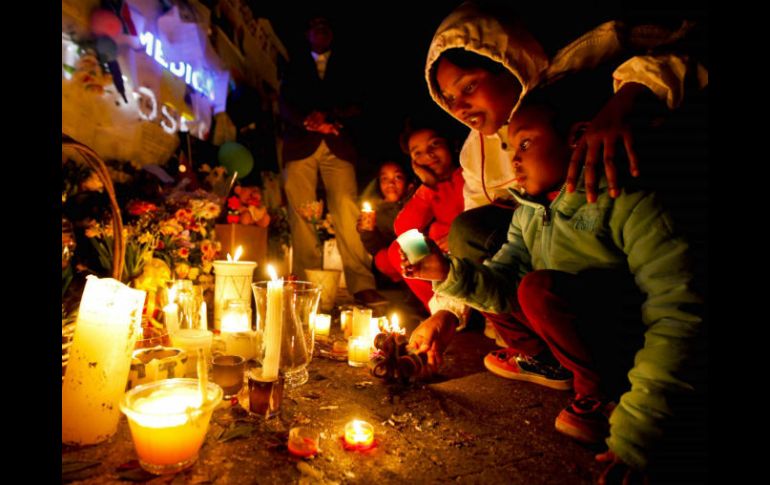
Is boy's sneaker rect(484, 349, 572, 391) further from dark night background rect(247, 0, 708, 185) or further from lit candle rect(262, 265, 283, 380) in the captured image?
dark night background rect(247, 0, 708, 185)

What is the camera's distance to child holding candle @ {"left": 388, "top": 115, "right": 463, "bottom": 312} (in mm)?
3719

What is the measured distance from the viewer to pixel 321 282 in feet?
13.9

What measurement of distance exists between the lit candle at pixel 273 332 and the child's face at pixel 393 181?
3.07 m

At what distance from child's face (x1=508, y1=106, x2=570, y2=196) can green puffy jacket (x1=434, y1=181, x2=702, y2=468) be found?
0.12 m

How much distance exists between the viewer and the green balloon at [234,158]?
17.4ft

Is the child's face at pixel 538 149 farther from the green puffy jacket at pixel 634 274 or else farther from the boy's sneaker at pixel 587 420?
the boy's sneaker at pixel 587 420

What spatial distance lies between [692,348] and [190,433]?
5.62ft

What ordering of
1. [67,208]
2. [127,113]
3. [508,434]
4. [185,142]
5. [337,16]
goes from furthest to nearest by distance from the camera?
[337,16] → [185,142] → [127,113] → [67,208] → [508,434]

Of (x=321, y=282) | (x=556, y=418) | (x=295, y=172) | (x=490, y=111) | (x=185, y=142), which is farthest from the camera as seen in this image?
(x=295, y=172)

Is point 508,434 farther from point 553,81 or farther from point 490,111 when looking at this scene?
point 490,111

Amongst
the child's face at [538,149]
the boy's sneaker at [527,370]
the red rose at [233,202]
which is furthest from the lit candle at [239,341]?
the red rose at [233,202]

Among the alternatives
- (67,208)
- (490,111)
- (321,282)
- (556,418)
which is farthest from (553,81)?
(67,208)

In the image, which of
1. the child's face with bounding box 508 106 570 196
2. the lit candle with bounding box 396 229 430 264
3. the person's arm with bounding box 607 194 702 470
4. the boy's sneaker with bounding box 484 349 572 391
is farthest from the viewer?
the boy's sneaker with bounding box 484 349 572 391

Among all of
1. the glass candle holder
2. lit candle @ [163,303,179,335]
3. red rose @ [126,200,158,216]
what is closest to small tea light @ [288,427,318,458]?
the glass candle holder
